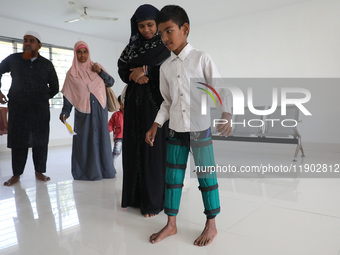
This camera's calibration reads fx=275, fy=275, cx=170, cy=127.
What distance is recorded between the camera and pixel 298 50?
4.82m

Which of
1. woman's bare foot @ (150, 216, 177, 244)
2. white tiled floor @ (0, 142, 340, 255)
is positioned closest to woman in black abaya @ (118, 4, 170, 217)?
white tiled floor @ (0, 142, 340, 255)

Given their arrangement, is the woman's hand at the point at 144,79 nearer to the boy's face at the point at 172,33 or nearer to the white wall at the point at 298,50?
the boy's face at the point at 172,33

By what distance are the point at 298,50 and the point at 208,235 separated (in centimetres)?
442

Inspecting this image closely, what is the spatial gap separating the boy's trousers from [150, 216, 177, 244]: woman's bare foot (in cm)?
13

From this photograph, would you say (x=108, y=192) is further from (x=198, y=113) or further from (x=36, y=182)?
(x=198, y=113)

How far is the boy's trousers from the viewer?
139 centimetres

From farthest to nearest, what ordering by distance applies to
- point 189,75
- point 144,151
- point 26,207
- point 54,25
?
1. point 54,25
2. point 26,207
3. point 144,151
4. point 189,75

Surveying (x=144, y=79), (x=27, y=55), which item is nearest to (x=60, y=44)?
(x=27, y=55)

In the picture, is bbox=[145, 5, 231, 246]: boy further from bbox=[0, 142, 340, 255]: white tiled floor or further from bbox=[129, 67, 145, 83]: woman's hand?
bbox=[129, 67, 145, 83]: woman's hand

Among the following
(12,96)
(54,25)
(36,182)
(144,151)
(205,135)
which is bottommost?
(36,182)

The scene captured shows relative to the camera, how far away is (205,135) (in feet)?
4.60

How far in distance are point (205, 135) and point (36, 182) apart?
2.14 m

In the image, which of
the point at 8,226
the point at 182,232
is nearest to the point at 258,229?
the point at 182,232

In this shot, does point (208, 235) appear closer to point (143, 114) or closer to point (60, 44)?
point (143, 114)
